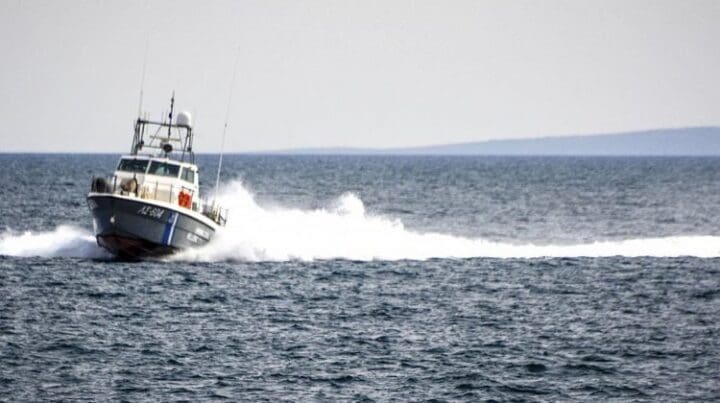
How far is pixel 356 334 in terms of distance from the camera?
3253cm

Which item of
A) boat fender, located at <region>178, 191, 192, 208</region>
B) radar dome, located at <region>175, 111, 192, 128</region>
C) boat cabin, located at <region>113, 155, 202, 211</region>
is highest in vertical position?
radar dome, located at <region>175, 111, 192, 128</region>

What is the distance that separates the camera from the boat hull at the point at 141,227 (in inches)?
1625

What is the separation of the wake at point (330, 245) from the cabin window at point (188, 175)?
2.51 meters

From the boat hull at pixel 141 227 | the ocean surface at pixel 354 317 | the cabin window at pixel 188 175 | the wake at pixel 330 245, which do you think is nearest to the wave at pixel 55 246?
the wake at pixel 330 245

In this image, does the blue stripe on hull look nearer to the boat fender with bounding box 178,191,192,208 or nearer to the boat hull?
the boat hull

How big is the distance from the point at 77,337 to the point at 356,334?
825 centimetres

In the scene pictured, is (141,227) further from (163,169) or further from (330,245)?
(330,245)

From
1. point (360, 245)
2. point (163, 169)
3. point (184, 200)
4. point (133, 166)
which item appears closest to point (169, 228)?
point (184, 200)

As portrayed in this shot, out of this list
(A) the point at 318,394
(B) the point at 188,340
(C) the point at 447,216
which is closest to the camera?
(A) the point at 318,394

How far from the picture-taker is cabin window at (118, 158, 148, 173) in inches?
Result: 1727

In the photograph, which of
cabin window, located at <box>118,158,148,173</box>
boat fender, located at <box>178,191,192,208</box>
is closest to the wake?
boat fender, located at <box>178,191,192,208</box>

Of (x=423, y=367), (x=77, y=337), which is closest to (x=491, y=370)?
(x=423, y=367)

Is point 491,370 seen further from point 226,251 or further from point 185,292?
point 226,251

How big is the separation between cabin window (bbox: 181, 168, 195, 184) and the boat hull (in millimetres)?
2259
